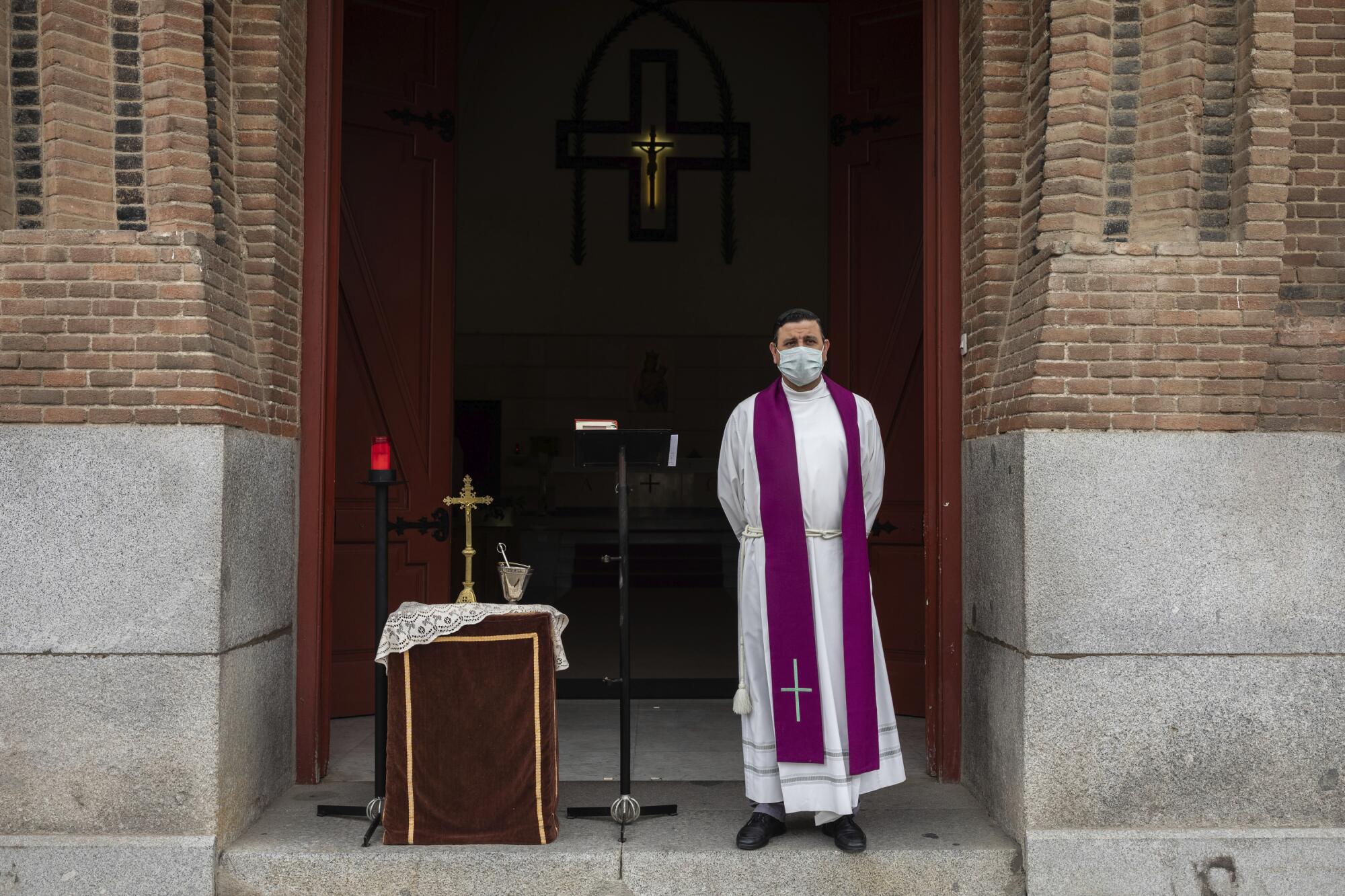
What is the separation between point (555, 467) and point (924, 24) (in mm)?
10048

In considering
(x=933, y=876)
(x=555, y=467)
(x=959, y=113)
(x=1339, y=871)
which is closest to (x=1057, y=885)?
(x=933, y=876)

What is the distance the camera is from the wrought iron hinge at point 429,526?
652cm

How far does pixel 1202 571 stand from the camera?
4.37 m

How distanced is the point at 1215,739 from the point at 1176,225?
1.99 meters

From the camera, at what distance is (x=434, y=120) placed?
6.78 metres

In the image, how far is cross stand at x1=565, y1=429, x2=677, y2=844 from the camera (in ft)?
14.9

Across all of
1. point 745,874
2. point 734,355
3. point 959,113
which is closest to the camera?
point 745,874

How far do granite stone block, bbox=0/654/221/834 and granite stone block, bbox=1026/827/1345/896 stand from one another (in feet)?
10.2

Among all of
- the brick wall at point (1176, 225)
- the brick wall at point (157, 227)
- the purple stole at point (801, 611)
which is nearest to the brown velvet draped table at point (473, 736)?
the purple stole at point (801, 611)

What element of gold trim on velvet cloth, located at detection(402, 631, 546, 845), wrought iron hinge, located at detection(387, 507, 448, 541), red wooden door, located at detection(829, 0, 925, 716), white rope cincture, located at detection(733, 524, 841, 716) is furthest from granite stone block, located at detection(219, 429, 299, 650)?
red wooden door, located at detection(829, 0, 925, 716)

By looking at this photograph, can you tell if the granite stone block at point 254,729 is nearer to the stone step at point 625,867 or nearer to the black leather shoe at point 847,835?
the stone step at point 625,867

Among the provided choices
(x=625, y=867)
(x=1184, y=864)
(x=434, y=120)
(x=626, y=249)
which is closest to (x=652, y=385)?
(x=626, y=249)

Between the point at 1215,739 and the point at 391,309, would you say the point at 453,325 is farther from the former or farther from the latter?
the point at 1215,739

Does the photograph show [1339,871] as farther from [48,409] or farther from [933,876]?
[48,409]
